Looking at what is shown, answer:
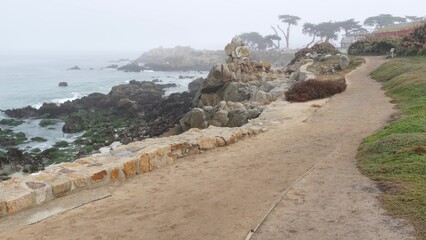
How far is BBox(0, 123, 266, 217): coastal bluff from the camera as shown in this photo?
7.03 m

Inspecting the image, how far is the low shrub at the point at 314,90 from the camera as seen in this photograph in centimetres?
1852

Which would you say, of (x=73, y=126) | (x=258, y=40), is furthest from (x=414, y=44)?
(x=258, y=40)

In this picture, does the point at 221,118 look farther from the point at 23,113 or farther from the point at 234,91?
the point at 23,113

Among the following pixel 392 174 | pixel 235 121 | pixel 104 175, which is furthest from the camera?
pixel 235 121

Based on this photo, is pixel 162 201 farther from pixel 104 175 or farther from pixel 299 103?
pixel 299 103

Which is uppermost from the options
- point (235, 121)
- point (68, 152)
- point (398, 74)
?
point (398, 74)

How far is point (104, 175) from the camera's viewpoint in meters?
8.28

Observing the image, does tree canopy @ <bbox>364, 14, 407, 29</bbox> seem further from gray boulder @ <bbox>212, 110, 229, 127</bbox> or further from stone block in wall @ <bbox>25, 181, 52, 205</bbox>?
stone block in wall @ <bbox>25, 181, 52, 205</bbox>

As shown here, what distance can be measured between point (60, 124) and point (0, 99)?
23.8 m

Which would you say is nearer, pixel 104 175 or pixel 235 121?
pixel 104 175

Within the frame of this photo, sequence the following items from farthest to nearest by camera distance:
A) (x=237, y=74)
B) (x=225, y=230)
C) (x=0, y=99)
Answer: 1. (x=0, y=99)
2. (x=237, y=74)
3. (x=225, y=230)

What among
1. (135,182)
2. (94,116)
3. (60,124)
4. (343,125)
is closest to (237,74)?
(94,116)

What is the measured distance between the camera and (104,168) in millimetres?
8344

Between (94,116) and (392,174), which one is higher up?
(392,174)
